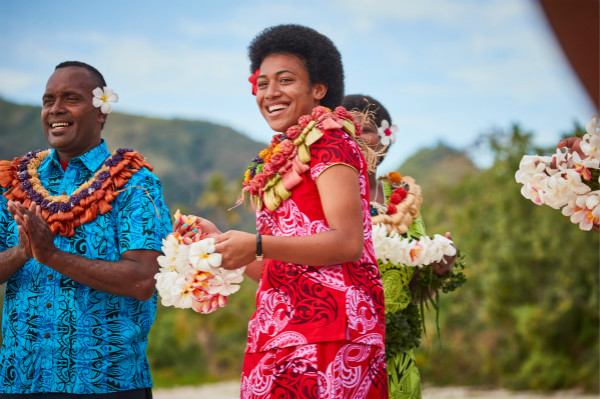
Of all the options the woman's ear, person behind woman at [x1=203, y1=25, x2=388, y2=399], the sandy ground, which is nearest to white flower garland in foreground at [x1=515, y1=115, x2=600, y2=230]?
person behind woman at [x1=203, y1=25, x2=388, y2=399]

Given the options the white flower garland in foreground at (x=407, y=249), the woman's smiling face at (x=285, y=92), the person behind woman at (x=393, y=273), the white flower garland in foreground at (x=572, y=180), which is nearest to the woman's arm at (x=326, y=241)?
the woman's smiling face at (x=285, y=92)

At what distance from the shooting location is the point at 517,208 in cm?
1852

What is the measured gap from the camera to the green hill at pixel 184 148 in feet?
223

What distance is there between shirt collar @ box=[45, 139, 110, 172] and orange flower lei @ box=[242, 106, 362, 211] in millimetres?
977

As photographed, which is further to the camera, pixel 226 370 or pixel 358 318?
pixel 226 370

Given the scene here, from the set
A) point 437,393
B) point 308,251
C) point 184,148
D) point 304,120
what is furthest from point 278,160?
point 184,148

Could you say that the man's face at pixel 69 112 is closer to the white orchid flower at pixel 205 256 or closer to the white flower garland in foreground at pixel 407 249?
the white orchid flower at pixel 205 256

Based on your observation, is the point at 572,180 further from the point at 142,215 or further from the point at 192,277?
the point at 142,215

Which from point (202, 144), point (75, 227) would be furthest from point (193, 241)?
point (202, 144)

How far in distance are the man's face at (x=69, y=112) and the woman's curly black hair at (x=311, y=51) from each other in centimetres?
95

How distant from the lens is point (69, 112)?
3.37 meters

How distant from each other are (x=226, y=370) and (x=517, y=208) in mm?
18261

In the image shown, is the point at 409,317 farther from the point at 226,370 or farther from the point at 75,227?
the point at 226,370

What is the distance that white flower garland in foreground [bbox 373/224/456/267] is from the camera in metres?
4.18
